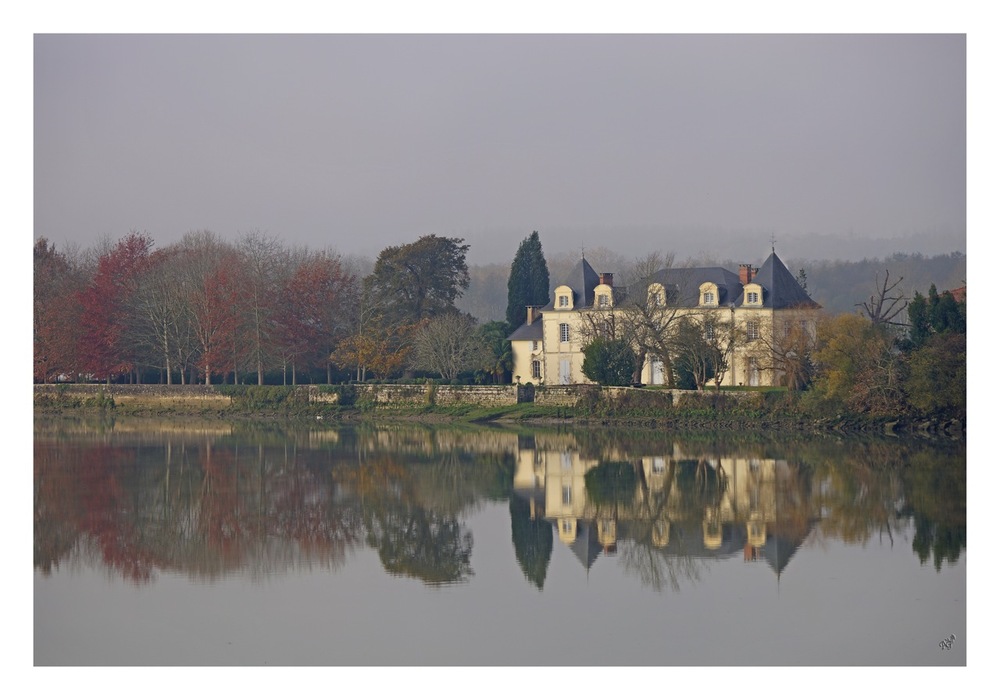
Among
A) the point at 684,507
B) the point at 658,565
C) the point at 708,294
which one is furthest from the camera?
the point at 708,294

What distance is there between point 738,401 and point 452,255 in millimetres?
16043

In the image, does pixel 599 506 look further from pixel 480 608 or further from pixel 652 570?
pixel 480 608

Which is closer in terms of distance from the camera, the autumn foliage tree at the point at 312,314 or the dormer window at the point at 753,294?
the dormer window at the point at 753,294

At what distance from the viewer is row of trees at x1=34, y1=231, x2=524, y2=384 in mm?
35219

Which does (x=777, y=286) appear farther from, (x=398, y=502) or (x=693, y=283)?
(x=398, y=502)

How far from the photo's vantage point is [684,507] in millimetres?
15586

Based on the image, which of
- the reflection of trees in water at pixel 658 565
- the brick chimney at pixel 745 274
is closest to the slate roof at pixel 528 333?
the brick chimney at pixel 745 274

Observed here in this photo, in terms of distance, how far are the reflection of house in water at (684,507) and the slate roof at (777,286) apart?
487 inches

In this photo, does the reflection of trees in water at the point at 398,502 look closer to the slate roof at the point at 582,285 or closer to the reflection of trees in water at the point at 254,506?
the reflection of trees in water at the point at 254,506

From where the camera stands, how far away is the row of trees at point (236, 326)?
116 feet

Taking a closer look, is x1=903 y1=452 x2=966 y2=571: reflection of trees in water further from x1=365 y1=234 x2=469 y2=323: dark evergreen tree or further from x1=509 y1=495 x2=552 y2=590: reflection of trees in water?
x1=365 y1=234 x2=469 y2=323: dark evergreen tree

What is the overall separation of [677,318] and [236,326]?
43.3ft

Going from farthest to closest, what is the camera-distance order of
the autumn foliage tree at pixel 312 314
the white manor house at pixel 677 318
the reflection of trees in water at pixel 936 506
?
the autumn foliage tree at pixel 312 314
the white manor house at pixel 677 318
the reflection of trees in water at pixel 936 506

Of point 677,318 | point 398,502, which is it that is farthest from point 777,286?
point 398,502
